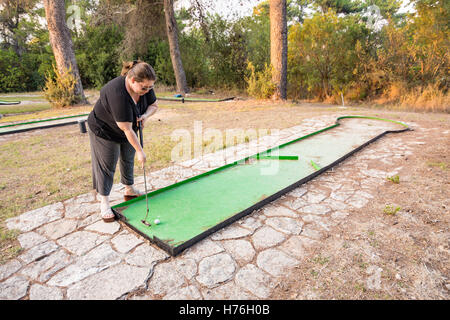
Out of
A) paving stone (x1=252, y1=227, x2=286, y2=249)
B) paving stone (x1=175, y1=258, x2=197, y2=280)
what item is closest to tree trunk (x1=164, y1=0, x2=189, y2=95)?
paving stone (x1=252, y1=227, x2=286, y2=249)

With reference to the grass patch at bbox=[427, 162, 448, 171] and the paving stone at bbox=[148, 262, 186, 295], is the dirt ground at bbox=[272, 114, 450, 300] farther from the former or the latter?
the paving stone at bbox=[148, 262, 186, 295]

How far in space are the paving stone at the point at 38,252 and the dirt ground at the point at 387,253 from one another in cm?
167

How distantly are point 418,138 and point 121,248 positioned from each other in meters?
4.93

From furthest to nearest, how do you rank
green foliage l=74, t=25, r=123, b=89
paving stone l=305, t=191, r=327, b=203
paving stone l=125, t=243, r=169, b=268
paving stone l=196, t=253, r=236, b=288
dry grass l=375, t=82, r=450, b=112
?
1. green foliage l=74, t=25, r=123, b=89
2. dry grass l=375, t=82, r=450, b=112
3. paving stone l=305, t=191, r=327, b=203
4. paving stone l=125, t=243, r=169, b=268
5. paving stone l=196, t=253, r=236, b=288

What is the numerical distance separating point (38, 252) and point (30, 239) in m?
0.24

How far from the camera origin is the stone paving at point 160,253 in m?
1.67

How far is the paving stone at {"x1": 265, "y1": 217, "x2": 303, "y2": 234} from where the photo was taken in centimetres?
225

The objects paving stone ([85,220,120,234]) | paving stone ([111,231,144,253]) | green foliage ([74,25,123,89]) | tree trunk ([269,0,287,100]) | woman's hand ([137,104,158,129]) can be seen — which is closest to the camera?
paving stone ([111,231,144,253])

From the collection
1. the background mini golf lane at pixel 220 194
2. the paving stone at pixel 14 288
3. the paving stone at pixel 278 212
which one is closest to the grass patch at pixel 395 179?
the background mini golf lane at pixel 220 194

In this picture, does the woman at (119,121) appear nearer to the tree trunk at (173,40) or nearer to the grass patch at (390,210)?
the grass patch at (390,210)

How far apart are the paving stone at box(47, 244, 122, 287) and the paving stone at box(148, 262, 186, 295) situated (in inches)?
12.8

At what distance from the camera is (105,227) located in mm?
Result: 2330
